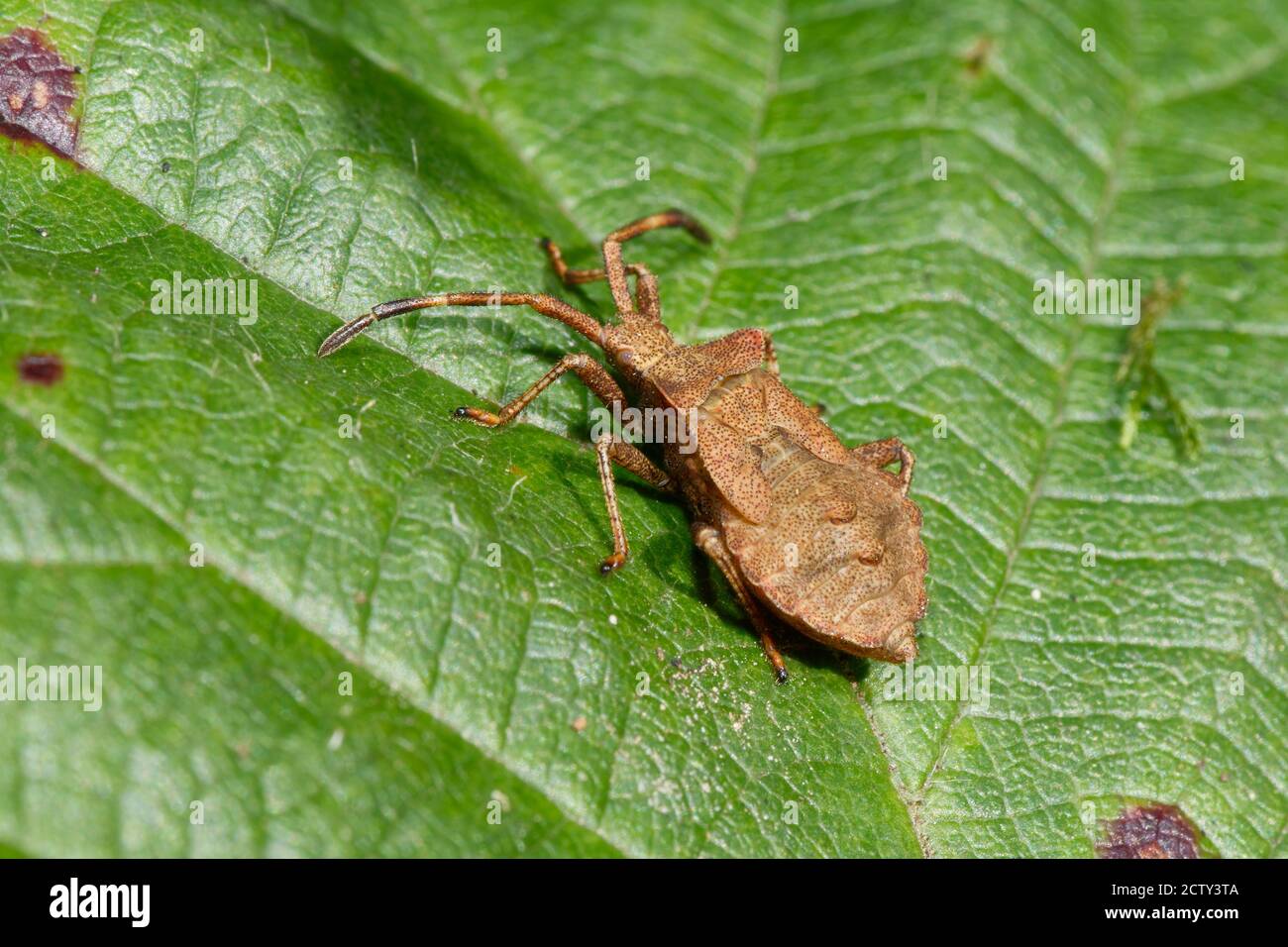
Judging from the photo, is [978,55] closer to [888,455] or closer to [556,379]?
[888,455]

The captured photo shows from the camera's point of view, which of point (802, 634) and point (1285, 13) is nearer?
point (802, 634)

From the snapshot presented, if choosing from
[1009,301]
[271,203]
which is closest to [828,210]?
[1009,301]

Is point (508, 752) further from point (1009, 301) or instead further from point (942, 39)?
point (942, 39)

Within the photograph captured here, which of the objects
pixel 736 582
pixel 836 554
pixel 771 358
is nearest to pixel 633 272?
pixel 771 358

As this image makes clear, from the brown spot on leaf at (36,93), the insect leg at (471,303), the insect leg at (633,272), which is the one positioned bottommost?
the insect leg at (471,303)

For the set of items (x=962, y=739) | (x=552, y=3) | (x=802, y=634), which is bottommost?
(x=962, y=739)

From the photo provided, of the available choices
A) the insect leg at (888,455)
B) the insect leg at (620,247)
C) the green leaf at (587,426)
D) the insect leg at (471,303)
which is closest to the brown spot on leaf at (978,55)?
the green leaf at (587,426)

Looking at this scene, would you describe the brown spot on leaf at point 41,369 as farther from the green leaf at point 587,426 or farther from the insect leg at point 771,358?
the insect leg at point 771,358
